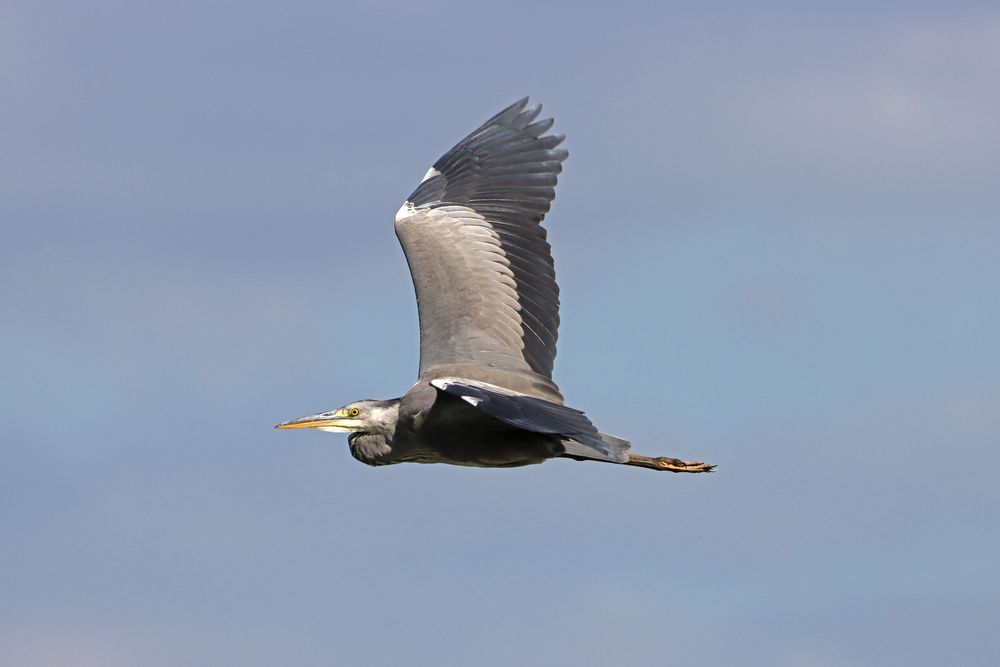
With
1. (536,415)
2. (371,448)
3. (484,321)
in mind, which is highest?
(484,321)

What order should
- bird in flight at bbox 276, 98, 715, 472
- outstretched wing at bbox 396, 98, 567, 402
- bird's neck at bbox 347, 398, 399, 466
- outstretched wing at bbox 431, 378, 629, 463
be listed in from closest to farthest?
outstretched wing at bbox 431, 378, 629, 463, bird in flight at bbox 276, 98, 715, 472, bird's neck at bbox 347, 398, 399, 466, outstretched wing at bbox 396, 98, 567, 402

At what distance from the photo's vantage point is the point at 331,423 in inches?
451

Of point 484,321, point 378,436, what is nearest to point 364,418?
point 378,436

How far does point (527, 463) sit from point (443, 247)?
7.02ft

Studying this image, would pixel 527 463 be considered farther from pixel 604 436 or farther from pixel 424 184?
pixel 424 184

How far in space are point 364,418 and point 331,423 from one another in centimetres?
27

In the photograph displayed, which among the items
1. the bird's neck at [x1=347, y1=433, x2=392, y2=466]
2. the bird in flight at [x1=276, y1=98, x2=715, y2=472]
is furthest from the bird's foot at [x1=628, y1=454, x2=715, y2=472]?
the bird's neck at [x1=347, y1=433, x2=392, y2=466]

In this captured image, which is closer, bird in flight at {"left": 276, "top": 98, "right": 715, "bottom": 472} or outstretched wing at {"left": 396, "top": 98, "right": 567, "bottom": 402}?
bird in flight at {"left": 276, "top": 98, "right": 715, "bottom": 472}

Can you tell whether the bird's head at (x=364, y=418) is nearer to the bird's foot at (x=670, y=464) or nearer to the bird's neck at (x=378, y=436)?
the bird's neck at (x=378, y=436)

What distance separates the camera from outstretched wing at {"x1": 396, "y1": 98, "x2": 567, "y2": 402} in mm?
12023

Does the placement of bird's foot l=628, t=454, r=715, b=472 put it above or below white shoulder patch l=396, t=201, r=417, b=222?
below

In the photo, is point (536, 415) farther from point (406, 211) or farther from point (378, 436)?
point (406, 211)

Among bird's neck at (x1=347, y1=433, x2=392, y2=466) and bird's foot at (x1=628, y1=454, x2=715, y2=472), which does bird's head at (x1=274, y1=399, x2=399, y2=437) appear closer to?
bird's neck at (x1=347, y1=433, x2=392, y2=466)

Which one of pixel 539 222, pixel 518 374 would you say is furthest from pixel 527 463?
pixel 539 222
